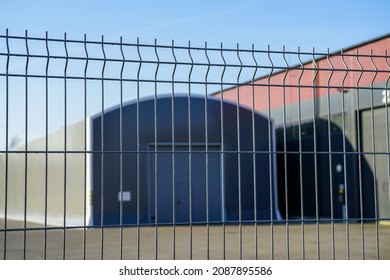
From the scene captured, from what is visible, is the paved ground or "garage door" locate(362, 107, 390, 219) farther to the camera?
"garage door" locate(362, 107, 390, 219)

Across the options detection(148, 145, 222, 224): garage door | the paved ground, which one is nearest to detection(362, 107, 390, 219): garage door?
the paved ground

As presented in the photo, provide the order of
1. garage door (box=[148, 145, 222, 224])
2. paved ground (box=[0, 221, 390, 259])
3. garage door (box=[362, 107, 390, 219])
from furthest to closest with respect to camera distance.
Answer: garage door (box=[148, 145, 222, 224]) → garage door (box=[362, 107, 390, 219]) → paved ground (box=[0, 221, 390, 259])

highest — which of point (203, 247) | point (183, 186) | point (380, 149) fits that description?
point (380, 149)

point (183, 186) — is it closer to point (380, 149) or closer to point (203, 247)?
point (380, 149)

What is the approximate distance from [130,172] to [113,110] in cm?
264

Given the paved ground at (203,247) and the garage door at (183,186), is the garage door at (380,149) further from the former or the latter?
the garage door at (183,186)

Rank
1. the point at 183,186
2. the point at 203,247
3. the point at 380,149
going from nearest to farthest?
1. the point at 203,247
2. the point at 380,149
3. the point at 183,186

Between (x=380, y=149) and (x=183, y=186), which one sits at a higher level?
(x=380, y=149)

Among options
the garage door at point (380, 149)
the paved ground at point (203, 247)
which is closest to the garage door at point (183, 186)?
the paved ground at point (203, 247)

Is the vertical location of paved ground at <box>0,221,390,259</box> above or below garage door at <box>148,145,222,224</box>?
below

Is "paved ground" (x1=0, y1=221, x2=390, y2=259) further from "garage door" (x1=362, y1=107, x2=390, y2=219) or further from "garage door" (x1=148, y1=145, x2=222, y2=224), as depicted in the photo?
"garage door" (x1=148, y1=145, x2=222, y2=224)

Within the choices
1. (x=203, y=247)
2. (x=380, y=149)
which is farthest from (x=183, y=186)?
(x=203, y=247)
